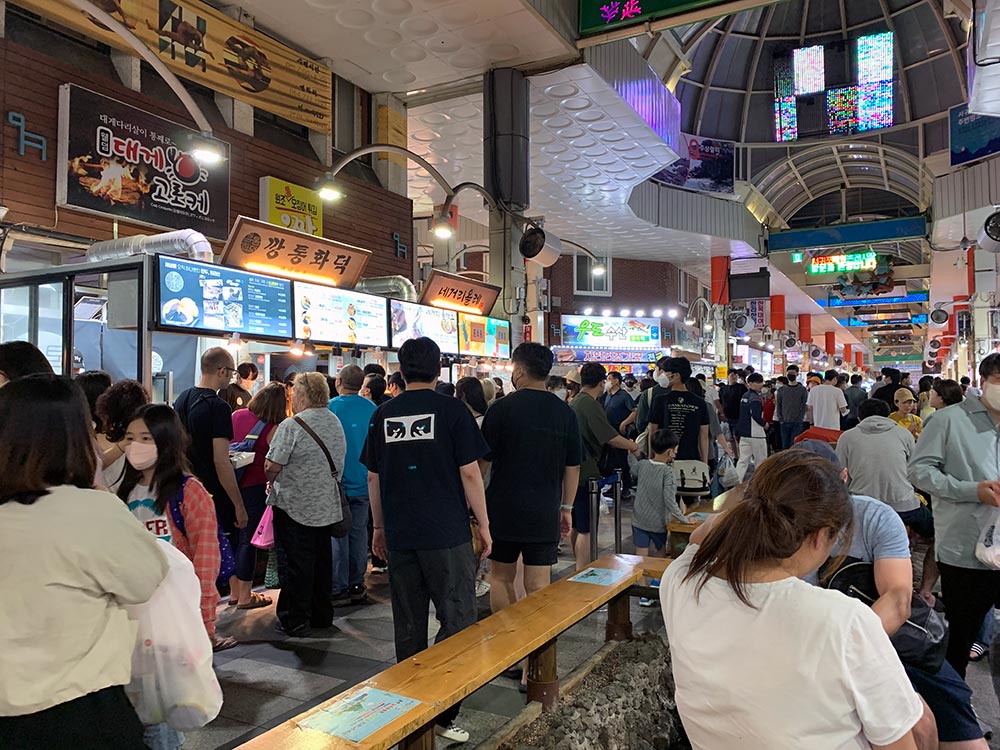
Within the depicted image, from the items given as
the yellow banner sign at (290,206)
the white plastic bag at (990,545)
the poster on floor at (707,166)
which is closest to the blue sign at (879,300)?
the poster on floor at (707,166)

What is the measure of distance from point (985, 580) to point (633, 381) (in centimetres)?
992

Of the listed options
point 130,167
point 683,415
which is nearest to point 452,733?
point 683,415

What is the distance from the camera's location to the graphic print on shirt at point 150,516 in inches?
120

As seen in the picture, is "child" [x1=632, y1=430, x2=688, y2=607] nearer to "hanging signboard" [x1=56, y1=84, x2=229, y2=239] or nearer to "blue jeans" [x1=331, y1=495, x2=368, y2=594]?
"blue jeans" [x1=331, y1=495, x2=368, y2=594]

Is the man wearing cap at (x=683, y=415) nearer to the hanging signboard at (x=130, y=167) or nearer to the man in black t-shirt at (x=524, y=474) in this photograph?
the man in black t-shirt at (x=524, y=474)

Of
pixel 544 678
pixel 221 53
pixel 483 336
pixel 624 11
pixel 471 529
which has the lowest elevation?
pixel 544 678

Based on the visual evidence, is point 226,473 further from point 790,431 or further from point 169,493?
point 790,431

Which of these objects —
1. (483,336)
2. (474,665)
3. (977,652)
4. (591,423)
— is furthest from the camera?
(483,336)

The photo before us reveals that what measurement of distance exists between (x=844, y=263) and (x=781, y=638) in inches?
1005

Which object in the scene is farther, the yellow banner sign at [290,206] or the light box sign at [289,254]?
the yellow banner sign at [290,206]

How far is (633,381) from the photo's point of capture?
13.5 metres

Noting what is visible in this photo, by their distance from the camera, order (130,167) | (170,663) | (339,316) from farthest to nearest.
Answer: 1. (339,316)
2. (130,167)
3. (170,663)

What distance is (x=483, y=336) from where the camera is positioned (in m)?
9.46

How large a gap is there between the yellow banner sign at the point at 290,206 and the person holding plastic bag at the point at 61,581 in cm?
675
